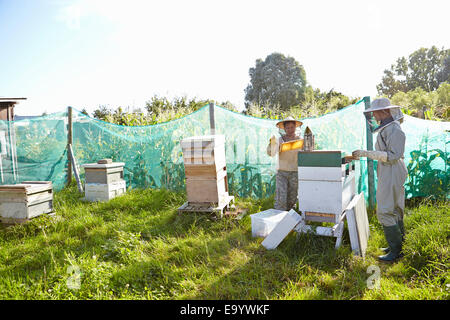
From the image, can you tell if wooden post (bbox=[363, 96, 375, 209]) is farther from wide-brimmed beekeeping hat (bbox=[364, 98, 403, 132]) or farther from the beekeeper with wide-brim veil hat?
wide-brimmed beekeeping hat (bbox=[364, 98, 403, 132])

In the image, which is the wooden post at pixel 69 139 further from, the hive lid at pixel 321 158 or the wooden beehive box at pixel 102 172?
the hive lid at pixel 321 158

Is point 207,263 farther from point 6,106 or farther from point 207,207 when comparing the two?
point 6,106

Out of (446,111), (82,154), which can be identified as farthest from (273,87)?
(82,154)

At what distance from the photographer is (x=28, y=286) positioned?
2918 mm

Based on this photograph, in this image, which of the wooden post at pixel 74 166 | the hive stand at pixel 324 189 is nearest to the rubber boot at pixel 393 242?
the hive stand at pixel 324 189

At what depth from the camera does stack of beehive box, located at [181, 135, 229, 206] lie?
4301mm

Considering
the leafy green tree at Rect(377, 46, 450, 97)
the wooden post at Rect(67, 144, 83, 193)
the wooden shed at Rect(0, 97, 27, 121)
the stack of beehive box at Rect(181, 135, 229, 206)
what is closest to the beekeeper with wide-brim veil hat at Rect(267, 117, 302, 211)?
the stack of beehive box at Rect(181, 135, 229, 206)

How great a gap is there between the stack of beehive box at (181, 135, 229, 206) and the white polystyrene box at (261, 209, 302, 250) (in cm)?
120

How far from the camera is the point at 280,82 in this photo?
39.4 meters

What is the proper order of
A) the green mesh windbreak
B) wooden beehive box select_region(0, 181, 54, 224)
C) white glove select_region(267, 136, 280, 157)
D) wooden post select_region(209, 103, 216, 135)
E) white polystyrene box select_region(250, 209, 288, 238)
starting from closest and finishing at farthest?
1. white polystyrene box select_region(250, 209, 288, 238)
2. white glove select_region(267, 136, 280, 157)
3. wooden beehive box select_region(0, 181, 54, 224)
4. wooden post select_region(209, 103, 216, 135)
5. the green mesh windbreak

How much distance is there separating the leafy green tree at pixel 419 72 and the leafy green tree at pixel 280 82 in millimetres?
18152

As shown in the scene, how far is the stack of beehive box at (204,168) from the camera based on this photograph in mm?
4301

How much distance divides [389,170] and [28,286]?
400 centimetres
